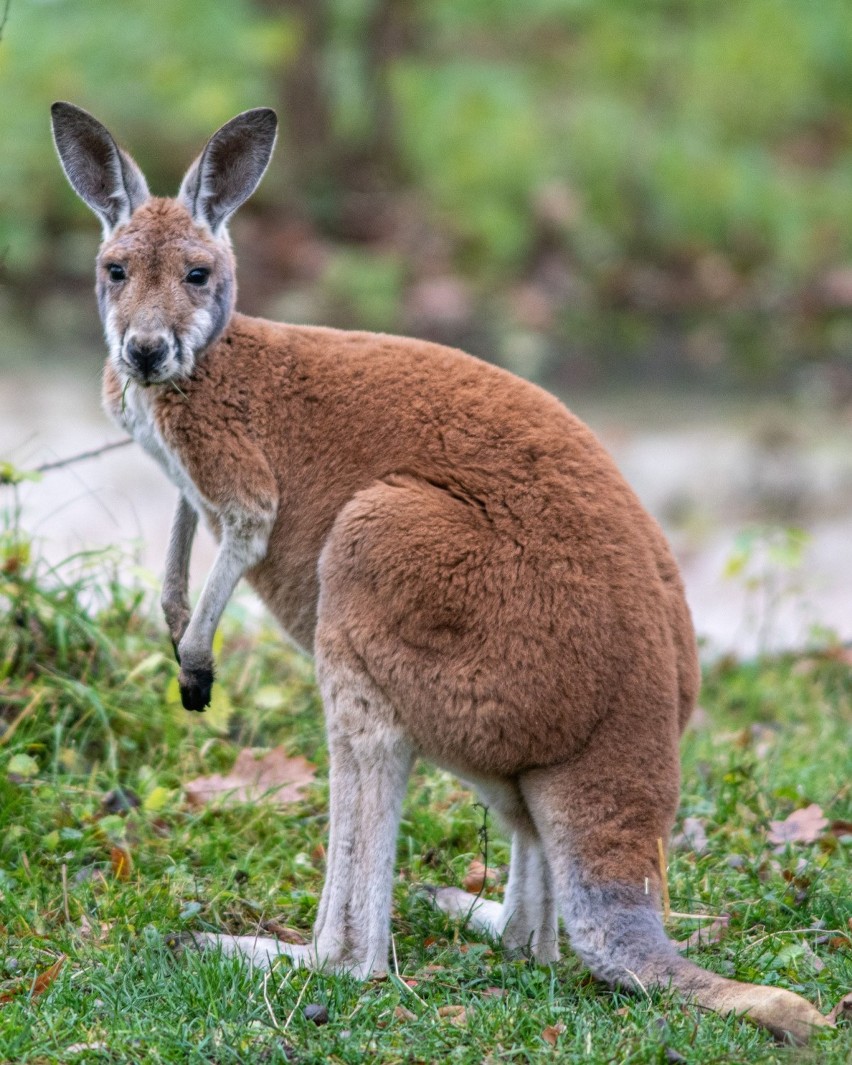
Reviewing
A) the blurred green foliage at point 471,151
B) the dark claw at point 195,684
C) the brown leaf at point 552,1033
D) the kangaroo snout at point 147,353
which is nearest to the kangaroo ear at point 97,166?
the kangaroo snout at point 147,353

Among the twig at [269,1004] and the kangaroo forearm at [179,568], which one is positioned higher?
the kangaroo forearm at [179,568]

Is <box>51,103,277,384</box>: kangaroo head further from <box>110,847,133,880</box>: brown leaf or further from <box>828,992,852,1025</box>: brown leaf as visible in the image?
<box>828,992,852,1025</box>: brown leaf

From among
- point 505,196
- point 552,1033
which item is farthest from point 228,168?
point 505,196

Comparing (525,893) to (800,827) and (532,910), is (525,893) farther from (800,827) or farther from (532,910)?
(800,827)

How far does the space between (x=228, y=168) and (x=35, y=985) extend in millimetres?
2361

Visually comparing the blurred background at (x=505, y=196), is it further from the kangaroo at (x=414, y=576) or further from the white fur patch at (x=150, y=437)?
the kangaroo at (x=414, y=576)

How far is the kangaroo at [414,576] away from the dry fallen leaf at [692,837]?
776mm

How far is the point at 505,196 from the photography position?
14.6m

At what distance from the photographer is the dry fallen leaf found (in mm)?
4703

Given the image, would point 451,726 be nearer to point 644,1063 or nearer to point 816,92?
point 644,1063

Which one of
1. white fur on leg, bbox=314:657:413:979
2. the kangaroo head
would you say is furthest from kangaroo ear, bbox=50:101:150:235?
white fur on leg, bbox=314:657:413:979

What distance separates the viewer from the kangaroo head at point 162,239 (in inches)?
159

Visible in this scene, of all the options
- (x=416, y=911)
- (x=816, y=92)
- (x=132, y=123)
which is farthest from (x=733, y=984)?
(x=816, y=92)

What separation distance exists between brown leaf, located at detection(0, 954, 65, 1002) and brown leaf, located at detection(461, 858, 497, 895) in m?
1.34
